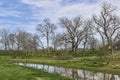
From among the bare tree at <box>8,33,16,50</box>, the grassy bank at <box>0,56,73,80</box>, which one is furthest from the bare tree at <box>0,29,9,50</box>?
the grassy bank at <box>0,56,73,80</box>

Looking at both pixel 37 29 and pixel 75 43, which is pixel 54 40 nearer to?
pixel 37 29

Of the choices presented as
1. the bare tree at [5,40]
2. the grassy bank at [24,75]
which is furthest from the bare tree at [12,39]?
the grassy bank at [24,75]

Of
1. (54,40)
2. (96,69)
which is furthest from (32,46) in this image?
(96,69)

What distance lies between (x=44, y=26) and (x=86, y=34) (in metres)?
23.7

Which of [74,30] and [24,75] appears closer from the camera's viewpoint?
[24,75]

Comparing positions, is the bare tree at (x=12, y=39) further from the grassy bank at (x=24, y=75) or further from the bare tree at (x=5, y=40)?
the grassy bank at (x=24, y=75)

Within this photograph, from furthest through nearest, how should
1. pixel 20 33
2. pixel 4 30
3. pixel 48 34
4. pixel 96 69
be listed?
pixel 4 30 → pixel 20 33 → pixel 48 34 → pixel 96 69

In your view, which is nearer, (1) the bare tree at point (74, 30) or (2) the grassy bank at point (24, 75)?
(2) the grassy bank at point (24, 75)

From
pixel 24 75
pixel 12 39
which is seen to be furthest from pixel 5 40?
pixel 24 75

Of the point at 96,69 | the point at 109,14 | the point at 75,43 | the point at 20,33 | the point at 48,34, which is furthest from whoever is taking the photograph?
the point at 20,33

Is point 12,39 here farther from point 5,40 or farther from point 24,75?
point 24,75

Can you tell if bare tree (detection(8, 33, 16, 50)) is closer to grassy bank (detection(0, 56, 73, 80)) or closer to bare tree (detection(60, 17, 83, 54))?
bare tree (detection(60, 17, 83, 54))

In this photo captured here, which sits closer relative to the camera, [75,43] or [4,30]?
[75,43]

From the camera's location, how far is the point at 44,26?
12925cm
